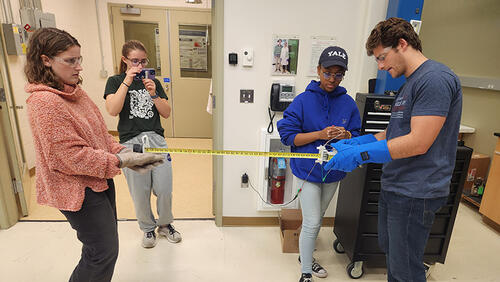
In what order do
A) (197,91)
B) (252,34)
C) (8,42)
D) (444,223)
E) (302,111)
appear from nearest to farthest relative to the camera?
(302,111) → (444,223) → (252,34) → (8,42) → (197,91)

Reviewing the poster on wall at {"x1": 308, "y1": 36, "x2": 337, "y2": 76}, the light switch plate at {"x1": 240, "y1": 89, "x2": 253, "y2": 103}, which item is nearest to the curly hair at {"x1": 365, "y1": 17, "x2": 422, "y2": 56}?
the poster on wall at {"x1": 308, "y1": 36, "x2": 337, "y2": 76}

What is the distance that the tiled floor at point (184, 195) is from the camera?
2797 millimetres

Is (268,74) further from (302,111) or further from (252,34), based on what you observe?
(302,111)

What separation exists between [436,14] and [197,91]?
3.83m

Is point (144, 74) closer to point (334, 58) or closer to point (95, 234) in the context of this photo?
point (95, 234)

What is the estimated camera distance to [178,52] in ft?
15.8

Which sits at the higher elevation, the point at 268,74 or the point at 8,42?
the point at 8,42

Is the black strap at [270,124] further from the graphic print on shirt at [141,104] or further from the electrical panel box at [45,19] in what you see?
the electrical panel box at [45,19]

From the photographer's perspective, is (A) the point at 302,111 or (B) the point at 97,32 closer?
(A) the point at 302,111

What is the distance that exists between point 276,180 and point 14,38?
9.14 feet

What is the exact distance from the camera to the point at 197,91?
5.05 meters

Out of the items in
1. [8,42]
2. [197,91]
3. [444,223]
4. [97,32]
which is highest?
[97,32]

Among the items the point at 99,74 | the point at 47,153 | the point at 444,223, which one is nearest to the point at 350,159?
the point at 444,223

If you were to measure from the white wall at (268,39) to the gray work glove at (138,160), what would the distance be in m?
1.00
